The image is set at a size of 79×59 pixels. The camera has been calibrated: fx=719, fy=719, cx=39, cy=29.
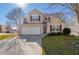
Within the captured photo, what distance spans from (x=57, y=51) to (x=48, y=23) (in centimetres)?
40

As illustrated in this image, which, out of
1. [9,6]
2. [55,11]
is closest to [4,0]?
[9,6]

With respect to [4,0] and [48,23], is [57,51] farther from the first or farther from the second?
[4,0]

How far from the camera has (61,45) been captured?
31.8 feet

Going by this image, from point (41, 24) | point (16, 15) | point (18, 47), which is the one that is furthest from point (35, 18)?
point (18, 47)

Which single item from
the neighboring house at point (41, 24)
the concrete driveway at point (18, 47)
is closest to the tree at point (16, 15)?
the neighboring house at point (41, 24)

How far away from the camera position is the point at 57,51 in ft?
31.8

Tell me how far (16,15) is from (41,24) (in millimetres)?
359

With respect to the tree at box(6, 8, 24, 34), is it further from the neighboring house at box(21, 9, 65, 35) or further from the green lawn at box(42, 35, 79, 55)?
the green lawn at box(42, 35, 79, 55)

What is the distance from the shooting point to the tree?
9.70 meters

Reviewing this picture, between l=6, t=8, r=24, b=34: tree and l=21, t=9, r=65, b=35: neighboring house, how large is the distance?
2.7 inches

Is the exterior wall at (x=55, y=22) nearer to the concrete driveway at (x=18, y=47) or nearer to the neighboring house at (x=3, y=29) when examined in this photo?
the concrete driveway at (x=18, y=47)

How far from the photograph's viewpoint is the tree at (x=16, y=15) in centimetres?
970

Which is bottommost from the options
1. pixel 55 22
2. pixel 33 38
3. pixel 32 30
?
pixel 33 38

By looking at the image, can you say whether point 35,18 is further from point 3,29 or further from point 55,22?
point 3,29
